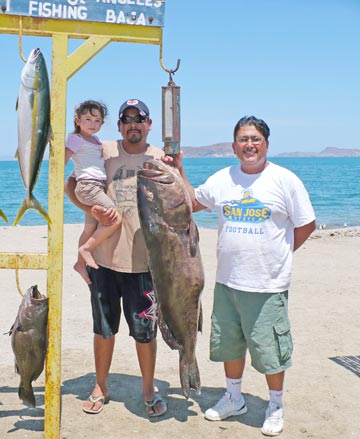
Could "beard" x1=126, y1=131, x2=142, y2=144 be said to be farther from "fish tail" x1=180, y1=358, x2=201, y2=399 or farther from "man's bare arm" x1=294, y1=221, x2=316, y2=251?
"fish tail" x1=180, y1=358, x2=201, y2=399

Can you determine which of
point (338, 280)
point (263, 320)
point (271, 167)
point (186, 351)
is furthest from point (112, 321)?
point (338, 280)

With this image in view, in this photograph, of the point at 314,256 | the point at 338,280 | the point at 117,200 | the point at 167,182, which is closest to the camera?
the point at 167,182

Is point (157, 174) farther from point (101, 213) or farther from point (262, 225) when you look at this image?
point (262, 225)

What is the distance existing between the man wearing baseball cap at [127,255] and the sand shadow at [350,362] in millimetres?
2110

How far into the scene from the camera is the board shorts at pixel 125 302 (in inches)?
179

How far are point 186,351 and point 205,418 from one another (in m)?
0.82

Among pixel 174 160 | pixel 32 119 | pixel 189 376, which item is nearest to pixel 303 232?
pixel 174 160

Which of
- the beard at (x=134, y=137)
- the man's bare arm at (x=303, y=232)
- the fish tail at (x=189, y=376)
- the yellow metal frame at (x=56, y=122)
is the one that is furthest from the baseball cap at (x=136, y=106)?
the fish tail at (x=189, y=376)

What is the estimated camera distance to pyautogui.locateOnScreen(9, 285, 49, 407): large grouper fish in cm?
405

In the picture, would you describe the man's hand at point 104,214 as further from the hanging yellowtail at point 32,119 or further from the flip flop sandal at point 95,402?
the flip flop sandal at point 95,402

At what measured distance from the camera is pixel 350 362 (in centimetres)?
597

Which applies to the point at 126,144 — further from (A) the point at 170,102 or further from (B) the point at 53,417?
(B) the point at 53,417

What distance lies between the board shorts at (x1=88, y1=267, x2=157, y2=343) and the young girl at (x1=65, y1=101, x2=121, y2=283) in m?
0.18

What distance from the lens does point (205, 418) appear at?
4.64 m
